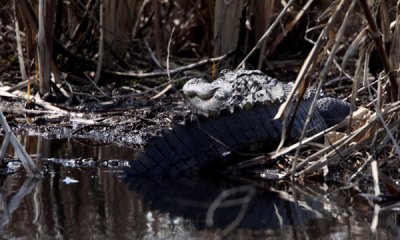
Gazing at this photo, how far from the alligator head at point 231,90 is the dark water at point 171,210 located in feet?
4.39

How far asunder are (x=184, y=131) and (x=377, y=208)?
1251mm

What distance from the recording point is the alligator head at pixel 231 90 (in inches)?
228

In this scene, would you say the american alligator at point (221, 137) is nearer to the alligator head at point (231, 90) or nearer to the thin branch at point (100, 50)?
the alligator head at point (231, 90)

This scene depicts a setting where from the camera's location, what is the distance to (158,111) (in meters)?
6.41

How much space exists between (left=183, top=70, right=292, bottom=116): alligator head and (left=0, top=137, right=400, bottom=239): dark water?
134 centimetres

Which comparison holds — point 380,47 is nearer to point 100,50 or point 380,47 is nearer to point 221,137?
point 221,137

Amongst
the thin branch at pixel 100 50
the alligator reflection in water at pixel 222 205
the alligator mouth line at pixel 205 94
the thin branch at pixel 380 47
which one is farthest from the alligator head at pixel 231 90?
the alligator reflection in water at pixel 222 205

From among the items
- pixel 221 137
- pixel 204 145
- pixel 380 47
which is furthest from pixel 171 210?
pixel 380 47

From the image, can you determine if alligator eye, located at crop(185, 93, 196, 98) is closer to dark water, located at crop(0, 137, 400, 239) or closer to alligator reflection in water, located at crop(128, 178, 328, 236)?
dark water, located at crop(0, 137, 400, 239)

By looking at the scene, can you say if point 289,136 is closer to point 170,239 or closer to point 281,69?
point 170,239

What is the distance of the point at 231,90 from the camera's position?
19.5 feet

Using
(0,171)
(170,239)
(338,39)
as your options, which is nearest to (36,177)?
(0,171)

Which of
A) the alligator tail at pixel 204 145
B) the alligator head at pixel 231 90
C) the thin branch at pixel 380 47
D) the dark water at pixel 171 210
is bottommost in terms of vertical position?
the dark water at pixel 171 210

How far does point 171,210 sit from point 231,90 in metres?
2.15
